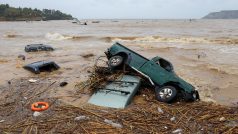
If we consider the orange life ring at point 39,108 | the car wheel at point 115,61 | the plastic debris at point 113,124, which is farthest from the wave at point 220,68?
the orange life ring at point 39,108

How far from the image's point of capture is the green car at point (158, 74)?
8.32 metres

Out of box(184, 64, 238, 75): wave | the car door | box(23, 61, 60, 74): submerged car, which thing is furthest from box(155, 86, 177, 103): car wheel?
Answer: box(184, 64, 238, 75): wave

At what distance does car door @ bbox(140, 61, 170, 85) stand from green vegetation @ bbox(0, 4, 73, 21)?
408ft

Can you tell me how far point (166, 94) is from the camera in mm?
8312

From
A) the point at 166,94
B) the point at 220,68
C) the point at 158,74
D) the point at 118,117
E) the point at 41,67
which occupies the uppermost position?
the point at 158,74

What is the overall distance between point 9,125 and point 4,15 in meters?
128

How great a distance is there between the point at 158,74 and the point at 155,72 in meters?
0.12

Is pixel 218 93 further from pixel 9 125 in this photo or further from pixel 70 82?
pixel 9 125

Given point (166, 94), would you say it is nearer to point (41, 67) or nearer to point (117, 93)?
point (117, 93)

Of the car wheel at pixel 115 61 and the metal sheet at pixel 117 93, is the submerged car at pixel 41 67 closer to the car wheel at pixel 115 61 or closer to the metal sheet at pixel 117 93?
the car wheel at pixel 115 61

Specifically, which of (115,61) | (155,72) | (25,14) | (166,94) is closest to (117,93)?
(166,94)

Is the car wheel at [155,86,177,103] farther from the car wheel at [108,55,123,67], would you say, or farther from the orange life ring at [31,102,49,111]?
the orange life ring at [31,102,49,111]

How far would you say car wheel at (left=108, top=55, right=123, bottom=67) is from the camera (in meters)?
9.45

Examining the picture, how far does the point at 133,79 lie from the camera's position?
8.94 meters
